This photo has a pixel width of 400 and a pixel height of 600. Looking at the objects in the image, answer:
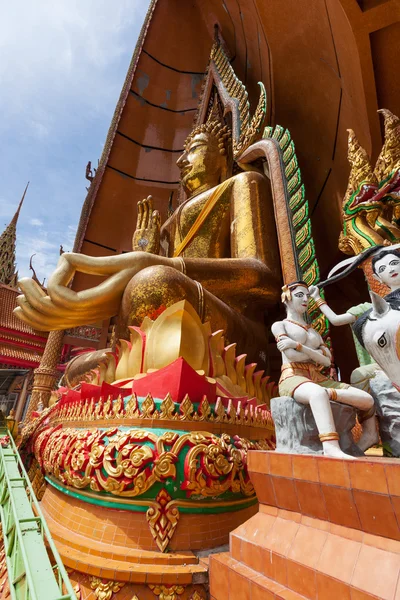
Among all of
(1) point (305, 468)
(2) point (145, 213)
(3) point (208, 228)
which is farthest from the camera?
(3) point (208, 228)

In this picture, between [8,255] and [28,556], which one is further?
[8,255]

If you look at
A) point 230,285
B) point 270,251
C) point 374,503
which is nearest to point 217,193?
point 270,251

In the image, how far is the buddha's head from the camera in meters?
3.86

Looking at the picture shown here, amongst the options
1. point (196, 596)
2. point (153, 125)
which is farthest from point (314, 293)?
point (153, 125)

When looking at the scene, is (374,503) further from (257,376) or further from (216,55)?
(216,55)

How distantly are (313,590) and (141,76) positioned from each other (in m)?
5.94

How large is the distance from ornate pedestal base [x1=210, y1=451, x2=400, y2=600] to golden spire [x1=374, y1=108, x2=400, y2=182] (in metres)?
1.79

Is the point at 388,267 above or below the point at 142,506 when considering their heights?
above

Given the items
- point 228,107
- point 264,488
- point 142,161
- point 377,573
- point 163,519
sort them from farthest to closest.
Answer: point 142,161
point 228,107
point 163,519
point 264,488
point 377,573

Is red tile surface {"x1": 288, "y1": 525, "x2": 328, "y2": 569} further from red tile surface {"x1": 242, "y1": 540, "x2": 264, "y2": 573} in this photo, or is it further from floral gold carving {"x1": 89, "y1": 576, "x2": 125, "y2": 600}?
floral gold carving {"x1": 89, "y1": 576, "x2": 125, "y2": 600}

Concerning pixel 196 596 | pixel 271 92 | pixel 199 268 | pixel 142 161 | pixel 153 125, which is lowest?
pixel 196 596

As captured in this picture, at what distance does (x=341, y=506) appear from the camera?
0.78 meters

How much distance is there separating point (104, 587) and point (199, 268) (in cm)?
175

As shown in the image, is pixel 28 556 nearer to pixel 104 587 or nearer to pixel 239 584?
pixel 104 587
